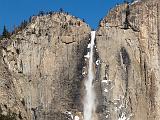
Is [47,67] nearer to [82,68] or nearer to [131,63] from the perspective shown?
[82,68]

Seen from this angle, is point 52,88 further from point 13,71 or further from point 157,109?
point 157,109

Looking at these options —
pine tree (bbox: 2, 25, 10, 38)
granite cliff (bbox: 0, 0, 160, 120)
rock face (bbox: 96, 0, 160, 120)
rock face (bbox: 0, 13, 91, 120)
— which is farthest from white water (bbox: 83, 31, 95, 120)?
pine tree (bbox: 2, 25, 10, 38)

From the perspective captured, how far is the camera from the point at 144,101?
69.2 metres

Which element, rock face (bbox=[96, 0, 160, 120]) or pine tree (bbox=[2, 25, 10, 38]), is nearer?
rock face (bbox=[96, 0, 160, 120])

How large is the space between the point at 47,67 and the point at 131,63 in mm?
9385

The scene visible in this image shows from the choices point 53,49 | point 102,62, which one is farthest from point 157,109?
point 53,49

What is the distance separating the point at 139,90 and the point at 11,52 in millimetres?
15132

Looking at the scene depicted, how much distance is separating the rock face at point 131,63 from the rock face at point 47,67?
9.03 ft

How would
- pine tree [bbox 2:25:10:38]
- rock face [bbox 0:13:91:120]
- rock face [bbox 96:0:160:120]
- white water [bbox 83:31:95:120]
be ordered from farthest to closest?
pine tree [bbox 2:25:10:38], rock face [bbox 0:13:91:120], white water [bbox 83:31:95:120], rock face [bbox 96:0:160:120]

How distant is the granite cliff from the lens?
6938 cm

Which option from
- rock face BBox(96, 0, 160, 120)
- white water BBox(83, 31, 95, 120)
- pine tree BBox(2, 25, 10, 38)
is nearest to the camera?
rock face BBox(96, 0, 160, 120)

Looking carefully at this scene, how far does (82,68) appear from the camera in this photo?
2822 inches

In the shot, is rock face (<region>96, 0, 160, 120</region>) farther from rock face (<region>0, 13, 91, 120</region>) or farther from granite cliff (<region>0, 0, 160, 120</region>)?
rock face (<region>0, 13, 91, 120</region>)

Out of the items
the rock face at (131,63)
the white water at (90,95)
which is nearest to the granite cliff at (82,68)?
the rock face at (131,63)
